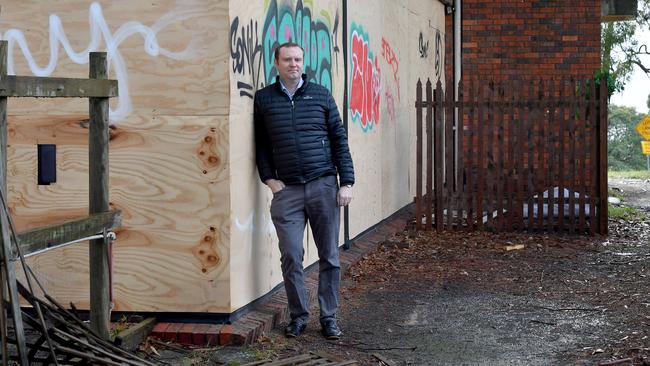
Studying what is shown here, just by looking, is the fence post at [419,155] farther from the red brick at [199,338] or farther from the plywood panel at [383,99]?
the red brick at [199,338]

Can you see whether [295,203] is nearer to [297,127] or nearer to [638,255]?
[297,127]

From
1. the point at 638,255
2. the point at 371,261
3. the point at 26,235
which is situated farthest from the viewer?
the point at 638,255

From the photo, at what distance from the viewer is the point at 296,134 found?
647 cm

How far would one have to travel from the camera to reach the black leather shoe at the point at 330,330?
6.60 m

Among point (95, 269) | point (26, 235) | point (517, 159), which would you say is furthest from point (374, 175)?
point (26, 235)

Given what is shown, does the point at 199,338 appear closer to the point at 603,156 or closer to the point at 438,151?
the point at 438,151

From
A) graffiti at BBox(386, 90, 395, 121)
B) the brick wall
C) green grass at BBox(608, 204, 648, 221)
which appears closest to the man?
graffiti at BBox(386, 90, 395, 121)

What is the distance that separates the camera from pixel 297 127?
6469mm

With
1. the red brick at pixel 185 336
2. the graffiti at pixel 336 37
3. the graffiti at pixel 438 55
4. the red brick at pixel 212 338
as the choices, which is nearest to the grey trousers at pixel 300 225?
the red brick at pixel 212 338

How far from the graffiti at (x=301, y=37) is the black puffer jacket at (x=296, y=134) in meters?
0.55

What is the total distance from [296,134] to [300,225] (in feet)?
2.05

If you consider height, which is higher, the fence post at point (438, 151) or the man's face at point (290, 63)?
the man's face at point (290, 63)

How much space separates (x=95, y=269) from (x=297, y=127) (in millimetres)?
1863

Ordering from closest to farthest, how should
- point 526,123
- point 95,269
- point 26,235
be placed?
point 26,235 < point 95,269 < point 526,123
